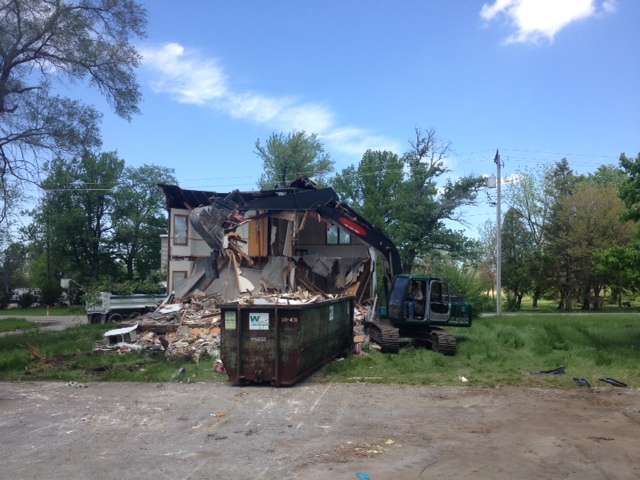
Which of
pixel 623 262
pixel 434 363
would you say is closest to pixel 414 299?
pixel 434 363

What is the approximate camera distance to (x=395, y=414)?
9578mm

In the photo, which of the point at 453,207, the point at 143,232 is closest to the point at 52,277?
the point at 143,232

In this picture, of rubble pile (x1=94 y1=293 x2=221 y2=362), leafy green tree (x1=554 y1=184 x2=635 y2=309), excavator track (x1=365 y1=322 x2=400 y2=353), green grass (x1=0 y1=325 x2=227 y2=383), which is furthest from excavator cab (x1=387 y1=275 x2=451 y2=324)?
leafy green tree (x1=554 y1=184 x2=635 y2=309)

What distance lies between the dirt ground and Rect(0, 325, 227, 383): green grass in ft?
3.19

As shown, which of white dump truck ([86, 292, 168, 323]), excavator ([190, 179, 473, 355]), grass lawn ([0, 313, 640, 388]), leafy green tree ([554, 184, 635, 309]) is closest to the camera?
grass lawn ([0, 313, 640, 388])

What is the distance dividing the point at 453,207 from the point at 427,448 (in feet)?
116

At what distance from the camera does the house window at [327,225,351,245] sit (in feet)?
95.1

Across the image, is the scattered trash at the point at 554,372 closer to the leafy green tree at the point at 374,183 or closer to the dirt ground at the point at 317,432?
the dirt ground at the point at 317,432

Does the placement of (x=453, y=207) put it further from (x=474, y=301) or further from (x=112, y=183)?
(x=112, y=183)

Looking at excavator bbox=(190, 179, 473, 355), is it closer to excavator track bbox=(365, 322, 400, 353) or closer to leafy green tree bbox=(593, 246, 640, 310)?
excavator track bbox=(365, 322, 400, 353)

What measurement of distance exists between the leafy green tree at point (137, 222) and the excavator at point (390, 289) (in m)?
40.3

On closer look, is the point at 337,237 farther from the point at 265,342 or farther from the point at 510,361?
the point at 265,342

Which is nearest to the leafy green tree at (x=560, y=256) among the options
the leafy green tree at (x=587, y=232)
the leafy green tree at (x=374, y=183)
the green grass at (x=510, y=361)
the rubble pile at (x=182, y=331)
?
the leafy green tree at (x=587, y=232)

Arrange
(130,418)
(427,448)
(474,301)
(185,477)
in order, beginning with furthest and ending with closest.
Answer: (474,301), (130,418), (427,448), (185,477)
